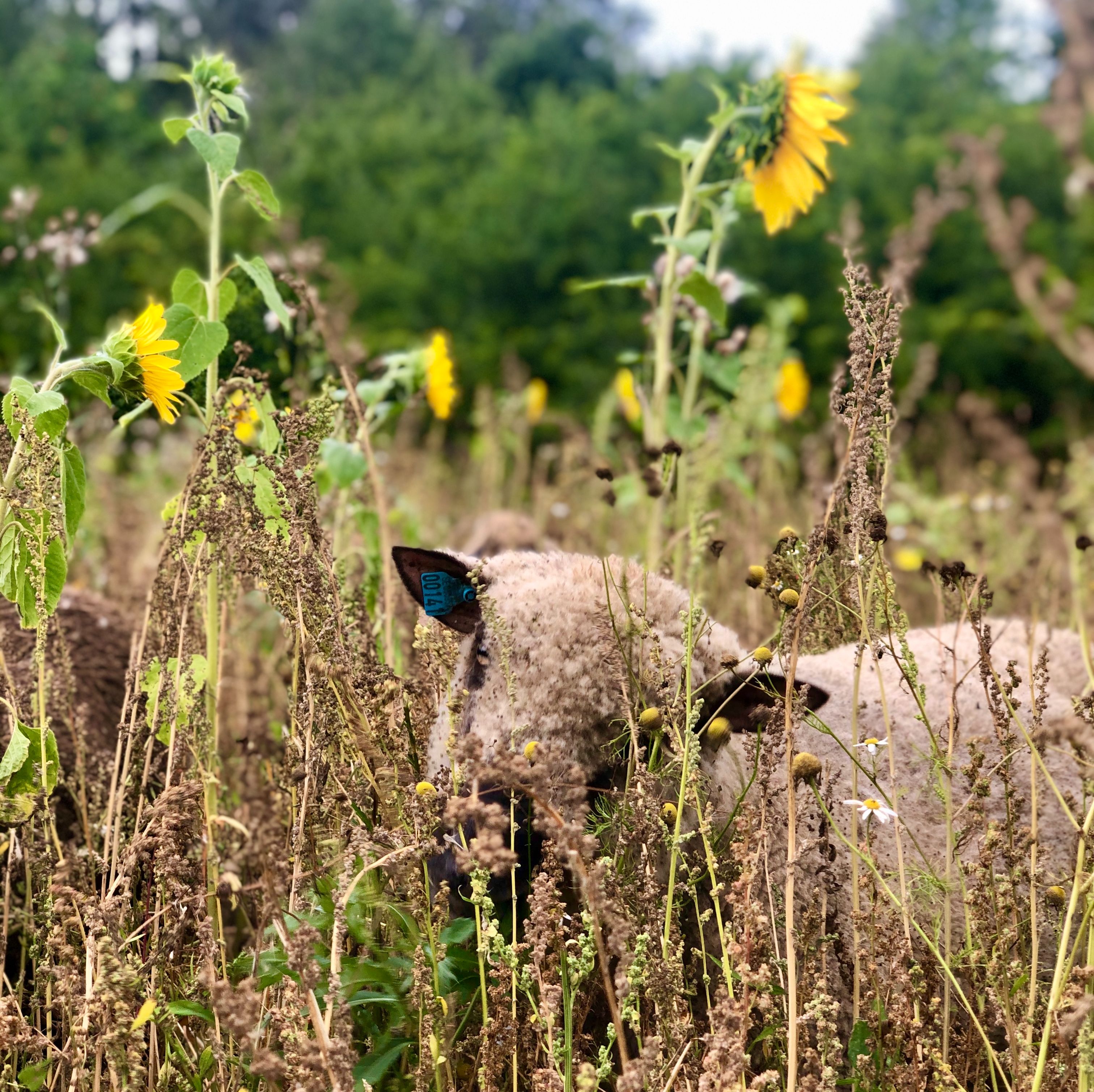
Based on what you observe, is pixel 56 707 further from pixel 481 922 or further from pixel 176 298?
pixel 481 922

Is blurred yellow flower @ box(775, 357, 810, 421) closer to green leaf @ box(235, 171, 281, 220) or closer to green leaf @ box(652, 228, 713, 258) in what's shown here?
green leaf @ box(652, 228, 713, 258)

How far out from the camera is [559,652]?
229cm

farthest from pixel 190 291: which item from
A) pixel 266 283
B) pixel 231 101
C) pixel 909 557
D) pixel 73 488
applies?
pixel 909 557

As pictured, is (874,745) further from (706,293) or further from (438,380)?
(438,380)

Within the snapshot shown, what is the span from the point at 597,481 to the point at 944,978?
176 inches

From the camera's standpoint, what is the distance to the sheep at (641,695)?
221 cm

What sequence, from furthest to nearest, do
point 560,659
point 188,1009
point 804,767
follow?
point 560,659
point 188,1009
point 804,767

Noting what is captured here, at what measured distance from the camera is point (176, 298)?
A: 251 centimetres

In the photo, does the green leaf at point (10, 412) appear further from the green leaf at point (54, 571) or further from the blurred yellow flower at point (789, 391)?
the blurred yellow flower at point (789, 391)

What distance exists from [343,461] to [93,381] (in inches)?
40.0

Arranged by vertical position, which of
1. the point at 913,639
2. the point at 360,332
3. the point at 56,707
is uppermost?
the point at 360,332

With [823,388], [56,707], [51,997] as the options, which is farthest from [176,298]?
[823,388]

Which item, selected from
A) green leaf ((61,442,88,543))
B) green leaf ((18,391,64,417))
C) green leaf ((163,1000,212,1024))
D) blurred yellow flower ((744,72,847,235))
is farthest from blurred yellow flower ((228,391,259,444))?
blurred yellow flower ((744,72,847,235))

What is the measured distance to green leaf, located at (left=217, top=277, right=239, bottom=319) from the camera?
8.43 feet
